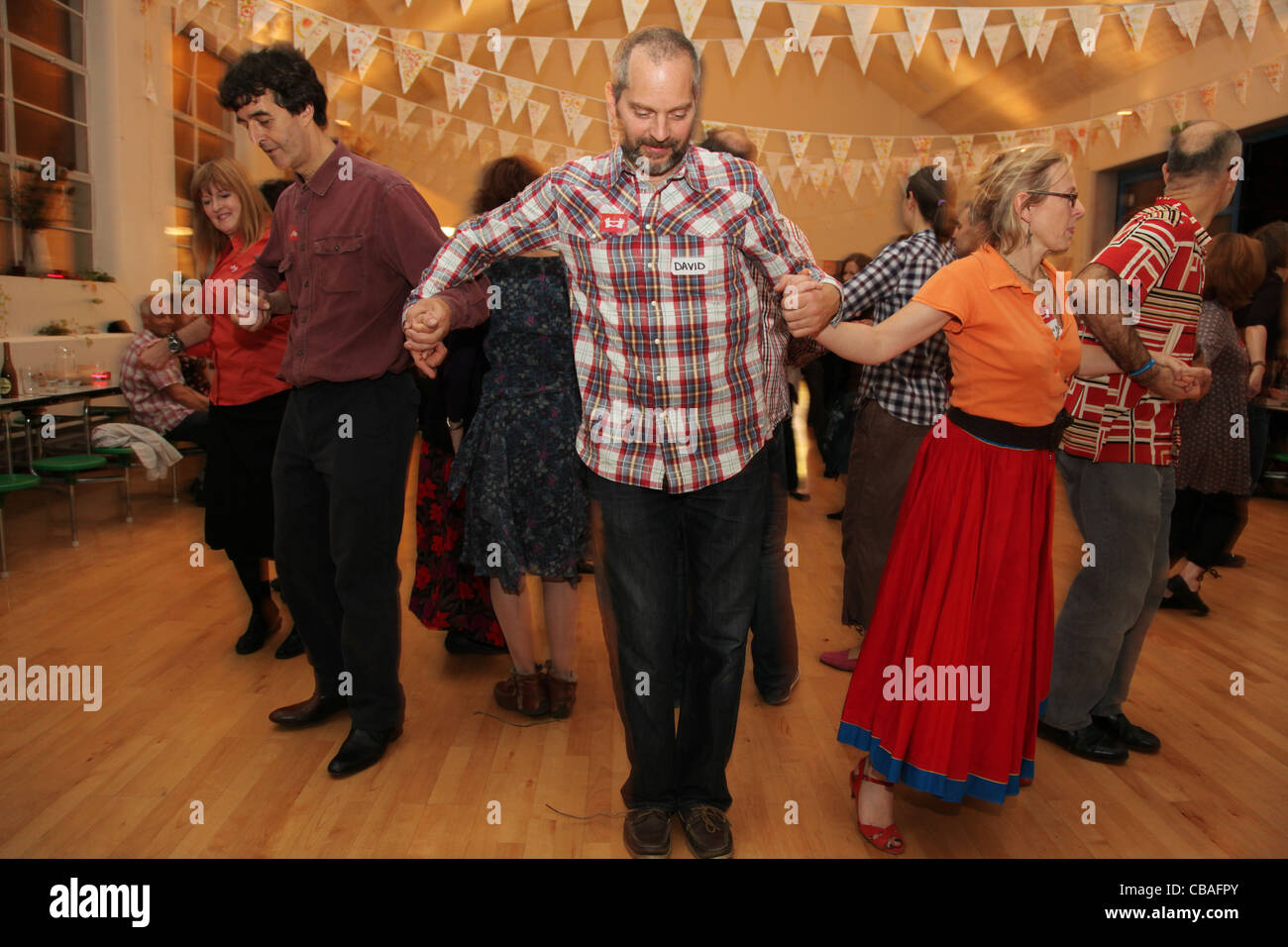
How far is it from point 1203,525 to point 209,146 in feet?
30.3

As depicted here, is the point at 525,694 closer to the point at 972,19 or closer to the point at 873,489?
the point at 873,489

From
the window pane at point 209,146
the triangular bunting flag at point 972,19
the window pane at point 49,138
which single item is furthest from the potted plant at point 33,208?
the triangular bunting flag at point 972,19

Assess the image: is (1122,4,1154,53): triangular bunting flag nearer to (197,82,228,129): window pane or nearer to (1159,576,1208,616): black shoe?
(1159,576,1208,616): black shoe

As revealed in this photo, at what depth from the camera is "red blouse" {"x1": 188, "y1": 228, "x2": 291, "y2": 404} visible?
2980 millimetres

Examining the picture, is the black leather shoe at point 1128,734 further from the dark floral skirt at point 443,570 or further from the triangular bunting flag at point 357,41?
the triangular bunting flag at point 357,41

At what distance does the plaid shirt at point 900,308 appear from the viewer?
2588mm

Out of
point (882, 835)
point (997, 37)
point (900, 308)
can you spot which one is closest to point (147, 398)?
point (900, 308)

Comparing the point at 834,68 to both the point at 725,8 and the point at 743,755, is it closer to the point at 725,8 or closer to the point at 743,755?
the point at 725,8

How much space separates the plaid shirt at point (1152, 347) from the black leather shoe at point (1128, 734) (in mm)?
753

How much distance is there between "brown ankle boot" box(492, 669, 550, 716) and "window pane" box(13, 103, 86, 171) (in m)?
6.05

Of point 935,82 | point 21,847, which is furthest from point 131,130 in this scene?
point 935,82

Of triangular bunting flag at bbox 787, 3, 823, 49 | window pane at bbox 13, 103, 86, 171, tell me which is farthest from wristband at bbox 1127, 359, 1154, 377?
window pane at bbox 13, 103, 86, 171
